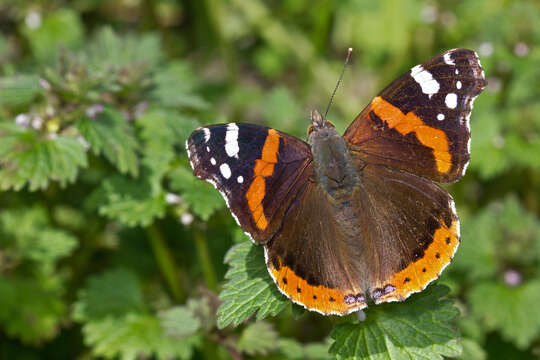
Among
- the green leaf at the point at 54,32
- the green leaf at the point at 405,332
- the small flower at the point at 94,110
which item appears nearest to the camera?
the green leaf at the point at 405,332

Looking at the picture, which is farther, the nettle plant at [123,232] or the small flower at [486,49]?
the small flower at [486,49]

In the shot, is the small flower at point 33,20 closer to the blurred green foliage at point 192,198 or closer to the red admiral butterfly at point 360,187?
the blurred green foliage at point 192,198

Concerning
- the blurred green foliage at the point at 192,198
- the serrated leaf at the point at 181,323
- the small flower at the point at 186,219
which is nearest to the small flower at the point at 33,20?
the blurred green foliage at the point at 192,198

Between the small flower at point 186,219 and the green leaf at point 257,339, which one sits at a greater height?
the small flower at point 186,219

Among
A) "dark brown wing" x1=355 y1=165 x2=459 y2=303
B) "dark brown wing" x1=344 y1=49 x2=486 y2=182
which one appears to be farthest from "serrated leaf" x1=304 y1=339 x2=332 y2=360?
"dark brown wing" x1=344 y1=49 x2=486 y2=182

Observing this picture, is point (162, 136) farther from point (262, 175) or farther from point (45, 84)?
point (262, 175)

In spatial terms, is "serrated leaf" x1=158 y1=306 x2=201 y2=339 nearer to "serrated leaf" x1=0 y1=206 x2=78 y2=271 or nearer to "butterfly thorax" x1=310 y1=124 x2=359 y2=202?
"butterfly thorax" x1=310 y1=124 x2=359 y2=202

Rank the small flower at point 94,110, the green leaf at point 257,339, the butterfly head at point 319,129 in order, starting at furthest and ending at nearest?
the small flower at point 94,110
the green leaf at point 257,339
the butterfly head at point 319,129
